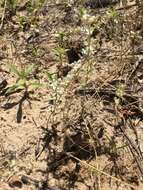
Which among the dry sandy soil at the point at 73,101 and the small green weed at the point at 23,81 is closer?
the dry sandy soil at the point at 73,101

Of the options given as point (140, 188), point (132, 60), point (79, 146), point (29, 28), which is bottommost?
point (140, 188)

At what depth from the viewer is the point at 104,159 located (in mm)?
2666

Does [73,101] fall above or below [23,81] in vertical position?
below

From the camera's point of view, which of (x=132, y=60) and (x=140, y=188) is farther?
(x=132, y=60)

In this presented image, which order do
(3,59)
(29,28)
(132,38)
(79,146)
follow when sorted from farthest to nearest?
(29,28), (3,59), (132,38), (79,146)

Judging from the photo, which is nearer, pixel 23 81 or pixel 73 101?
pixel 73 101

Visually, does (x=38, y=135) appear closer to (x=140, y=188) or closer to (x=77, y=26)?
(x=140, y=188)

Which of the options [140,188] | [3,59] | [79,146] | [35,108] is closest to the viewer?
[140,188]

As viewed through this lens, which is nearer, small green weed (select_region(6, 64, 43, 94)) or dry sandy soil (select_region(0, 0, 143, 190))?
dry sandy soil (select_region(0, 0, 143, 190))

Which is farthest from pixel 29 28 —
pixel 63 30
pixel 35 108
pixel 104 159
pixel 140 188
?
pixel 140 188

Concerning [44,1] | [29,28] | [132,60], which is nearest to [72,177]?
[132,60]

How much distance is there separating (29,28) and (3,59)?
1.34 ft

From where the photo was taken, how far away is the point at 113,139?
9.00 feet

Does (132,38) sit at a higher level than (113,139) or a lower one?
→ higher
